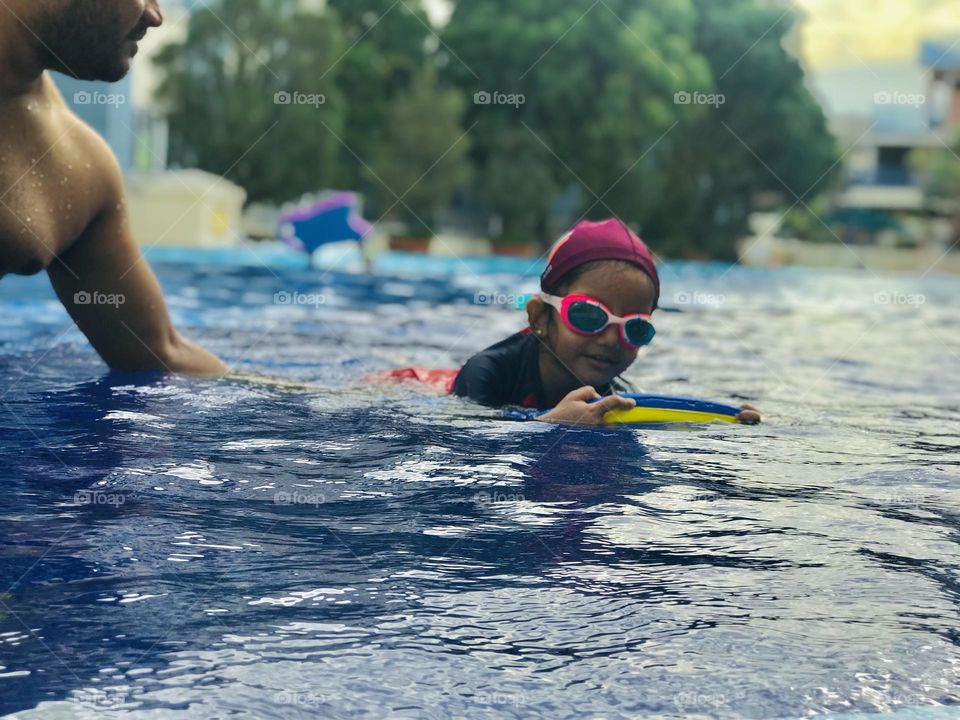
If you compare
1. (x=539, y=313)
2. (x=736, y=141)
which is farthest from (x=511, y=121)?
(x=539, y=313)

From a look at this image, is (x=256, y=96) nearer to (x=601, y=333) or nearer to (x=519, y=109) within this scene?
(x=519, y=109)

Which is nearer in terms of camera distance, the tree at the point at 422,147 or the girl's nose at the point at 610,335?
the girl's nose at the point at 610,335

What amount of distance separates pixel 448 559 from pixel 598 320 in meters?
1.92

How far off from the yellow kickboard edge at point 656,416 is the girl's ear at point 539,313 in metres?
0.49

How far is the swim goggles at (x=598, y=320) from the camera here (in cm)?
419

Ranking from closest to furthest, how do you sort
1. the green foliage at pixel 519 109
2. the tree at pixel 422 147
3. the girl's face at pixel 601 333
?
the girl's face at pixel 601 333 < the green foliage at pixel 519 109 < the tree at pixel 422 147

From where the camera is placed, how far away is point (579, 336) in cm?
427

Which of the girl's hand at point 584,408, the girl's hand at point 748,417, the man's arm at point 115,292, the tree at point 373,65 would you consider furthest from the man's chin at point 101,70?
the tree at point 373,65

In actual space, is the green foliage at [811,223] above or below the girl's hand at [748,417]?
above

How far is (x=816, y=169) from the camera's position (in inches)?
1567

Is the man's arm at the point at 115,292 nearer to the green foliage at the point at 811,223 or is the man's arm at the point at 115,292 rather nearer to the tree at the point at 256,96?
the tree at the point at 256,96

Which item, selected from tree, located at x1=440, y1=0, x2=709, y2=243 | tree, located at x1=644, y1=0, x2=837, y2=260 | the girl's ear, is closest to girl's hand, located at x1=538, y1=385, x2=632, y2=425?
the girl's ear

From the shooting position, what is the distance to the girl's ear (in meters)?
4.45

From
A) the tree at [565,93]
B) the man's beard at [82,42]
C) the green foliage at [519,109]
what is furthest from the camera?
the tree at [565,93]
